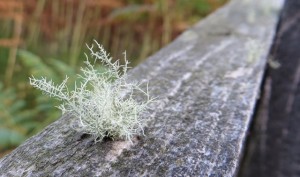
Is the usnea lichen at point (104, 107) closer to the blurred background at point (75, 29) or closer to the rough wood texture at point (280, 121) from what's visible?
the rough wood texture at point (280, 121)

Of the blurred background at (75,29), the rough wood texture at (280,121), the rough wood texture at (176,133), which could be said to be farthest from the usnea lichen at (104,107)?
the blurred background at (75,29)

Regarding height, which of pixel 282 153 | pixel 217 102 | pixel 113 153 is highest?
pixel 113 153

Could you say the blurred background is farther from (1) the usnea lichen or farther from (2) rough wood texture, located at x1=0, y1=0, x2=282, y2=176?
(1) the usnea lichen

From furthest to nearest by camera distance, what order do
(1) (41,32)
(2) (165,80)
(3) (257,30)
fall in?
(1) (41,32)
(3) (257,30)
(2) (165,80)

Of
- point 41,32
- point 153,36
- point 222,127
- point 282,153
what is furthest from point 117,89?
point 153,36

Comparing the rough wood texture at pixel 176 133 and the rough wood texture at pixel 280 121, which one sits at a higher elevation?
the rough wood texture at pixel 176 133

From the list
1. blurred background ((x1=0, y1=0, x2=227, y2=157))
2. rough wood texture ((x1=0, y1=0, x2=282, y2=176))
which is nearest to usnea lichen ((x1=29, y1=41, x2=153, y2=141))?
rough wood texture ((x1=0, y1=0, x2=282, y2=176))

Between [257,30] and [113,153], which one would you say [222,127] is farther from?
[257,30]
